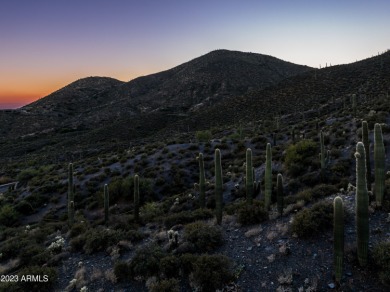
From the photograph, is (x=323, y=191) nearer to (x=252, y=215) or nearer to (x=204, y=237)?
(x=252, y=215)

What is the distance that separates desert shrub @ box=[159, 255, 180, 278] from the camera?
8.31 m

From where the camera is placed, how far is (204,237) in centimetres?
954

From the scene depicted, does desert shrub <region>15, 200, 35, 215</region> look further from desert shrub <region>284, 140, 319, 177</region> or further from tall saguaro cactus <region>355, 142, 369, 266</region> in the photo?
tall saguaro cactus <region>355, 142, 369, 266</region>

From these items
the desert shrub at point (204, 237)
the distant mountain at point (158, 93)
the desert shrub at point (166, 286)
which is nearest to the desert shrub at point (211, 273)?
the desert shrub at point (166, 286)

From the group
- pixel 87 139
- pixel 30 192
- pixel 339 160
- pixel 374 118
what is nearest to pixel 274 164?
pixel 339 160

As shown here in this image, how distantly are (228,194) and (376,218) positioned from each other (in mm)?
9038

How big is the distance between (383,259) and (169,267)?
5.36 meters

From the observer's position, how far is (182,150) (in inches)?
1123

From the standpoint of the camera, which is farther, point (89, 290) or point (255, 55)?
point (255, 55)

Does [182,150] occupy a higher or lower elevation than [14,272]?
higher

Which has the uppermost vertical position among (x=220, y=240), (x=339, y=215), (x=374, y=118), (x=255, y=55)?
(x=255, y=55)

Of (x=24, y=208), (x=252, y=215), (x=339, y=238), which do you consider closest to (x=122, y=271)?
(x=252, y=215)

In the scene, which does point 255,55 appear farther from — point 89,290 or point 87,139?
point 89,290

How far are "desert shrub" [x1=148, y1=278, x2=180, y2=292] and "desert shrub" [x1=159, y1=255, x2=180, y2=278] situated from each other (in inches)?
17.3
